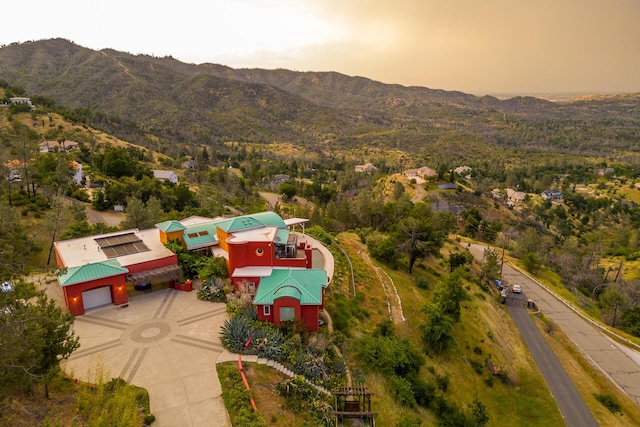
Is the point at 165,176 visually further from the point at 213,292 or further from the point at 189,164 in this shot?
the point at 213,292

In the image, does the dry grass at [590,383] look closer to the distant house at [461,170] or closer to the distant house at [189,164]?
the distant house at [189,164]

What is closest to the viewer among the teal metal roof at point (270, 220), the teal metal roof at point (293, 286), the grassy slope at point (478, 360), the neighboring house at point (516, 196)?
the teal metal roof at point (293, 286)

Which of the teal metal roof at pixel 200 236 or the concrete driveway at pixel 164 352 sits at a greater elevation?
the teal metal roof at pixel 200 236

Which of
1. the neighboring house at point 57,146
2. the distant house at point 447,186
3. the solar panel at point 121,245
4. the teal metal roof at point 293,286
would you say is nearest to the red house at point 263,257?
the teal metal roof at point 293,286

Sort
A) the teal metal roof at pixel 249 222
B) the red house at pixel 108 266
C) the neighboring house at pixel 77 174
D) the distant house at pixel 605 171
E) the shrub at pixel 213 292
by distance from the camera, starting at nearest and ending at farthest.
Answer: the red house at pixel 108 266 < the shrub at pixel 213 292 < the teal metal roof at pixel 249 222 < the neighboring house at pixel 77 174 < the distant house at pixel 605 171

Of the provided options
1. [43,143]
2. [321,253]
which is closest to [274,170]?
[43,143]

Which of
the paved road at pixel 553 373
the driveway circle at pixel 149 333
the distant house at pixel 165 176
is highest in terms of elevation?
the driveway circle at pixel 149 333

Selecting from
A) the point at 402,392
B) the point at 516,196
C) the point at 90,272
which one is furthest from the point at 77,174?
the point at 516,196
